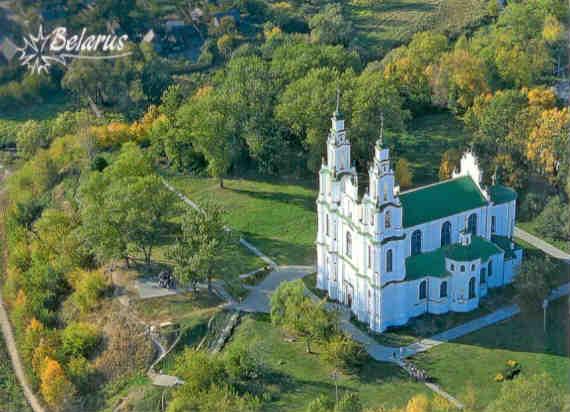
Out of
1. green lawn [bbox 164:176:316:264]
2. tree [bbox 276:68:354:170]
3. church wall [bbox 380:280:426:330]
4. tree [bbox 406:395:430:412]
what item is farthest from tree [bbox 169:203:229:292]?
tree [bbox 406:395:430:412]

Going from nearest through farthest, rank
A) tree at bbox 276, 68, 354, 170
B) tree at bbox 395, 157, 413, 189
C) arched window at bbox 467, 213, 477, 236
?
arched window at bbox 467, 213, 477, 236
tree at bbox 395, 157, 413, 189
tree at bbox 276, 68, 354, 170

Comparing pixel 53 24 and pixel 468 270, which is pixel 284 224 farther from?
pixel 53 24

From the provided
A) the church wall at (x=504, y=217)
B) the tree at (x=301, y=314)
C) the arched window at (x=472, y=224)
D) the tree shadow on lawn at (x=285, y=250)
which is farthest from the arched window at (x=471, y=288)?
the tree shadow on lawn at (x=285, y=250)

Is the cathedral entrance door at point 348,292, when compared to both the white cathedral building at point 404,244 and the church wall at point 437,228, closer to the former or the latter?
the white cathedral building at point 404,244

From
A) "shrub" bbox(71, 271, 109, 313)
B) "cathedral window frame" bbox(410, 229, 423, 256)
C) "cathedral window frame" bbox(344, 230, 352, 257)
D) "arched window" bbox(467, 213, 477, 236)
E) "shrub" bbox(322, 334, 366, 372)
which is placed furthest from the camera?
"shrub" bbox(71, 271, 109, 313)

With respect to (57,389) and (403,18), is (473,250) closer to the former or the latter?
(57,389)

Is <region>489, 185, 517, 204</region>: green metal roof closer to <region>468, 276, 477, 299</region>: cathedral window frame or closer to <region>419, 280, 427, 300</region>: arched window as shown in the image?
<region>468, 276, 477, 299</region>: cathedral window frame

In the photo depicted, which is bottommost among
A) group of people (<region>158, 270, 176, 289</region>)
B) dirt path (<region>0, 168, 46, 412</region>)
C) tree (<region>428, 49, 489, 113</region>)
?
dirt path (<region>0, 168, 46, 412</region>)
